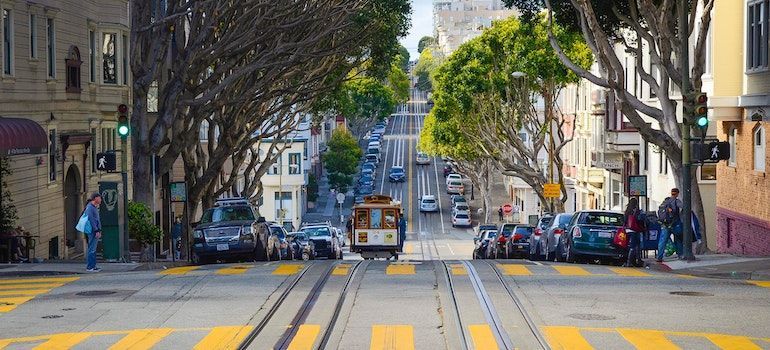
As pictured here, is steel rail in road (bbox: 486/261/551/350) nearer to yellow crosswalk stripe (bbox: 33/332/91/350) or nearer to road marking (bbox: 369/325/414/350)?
road marking (bbox: 369/325/414/350)

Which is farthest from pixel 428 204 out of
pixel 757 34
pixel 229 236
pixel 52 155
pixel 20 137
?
pixel 20 137

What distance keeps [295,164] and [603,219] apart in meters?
72.0

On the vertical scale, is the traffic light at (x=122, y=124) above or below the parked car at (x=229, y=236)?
above

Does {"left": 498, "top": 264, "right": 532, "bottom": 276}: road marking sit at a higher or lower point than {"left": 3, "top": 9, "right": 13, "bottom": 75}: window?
lower

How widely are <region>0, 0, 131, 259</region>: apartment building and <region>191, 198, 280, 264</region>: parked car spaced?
207 cm

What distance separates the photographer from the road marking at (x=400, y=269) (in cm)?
2708

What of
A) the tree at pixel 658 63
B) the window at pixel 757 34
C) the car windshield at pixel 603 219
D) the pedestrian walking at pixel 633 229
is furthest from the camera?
the window at pixel 757 34

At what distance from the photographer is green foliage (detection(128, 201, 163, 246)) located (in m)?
34.2

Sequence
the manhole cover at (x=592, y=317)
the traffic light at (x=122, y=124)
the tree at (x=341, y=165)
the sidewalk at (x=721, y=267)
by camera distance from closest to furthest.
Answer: the manhole cover at (x=592, y=317)
the sidewalk at (x=721, y=267)
the traffic light at (x=122, y=124)
the tree at (x=341, y=165)

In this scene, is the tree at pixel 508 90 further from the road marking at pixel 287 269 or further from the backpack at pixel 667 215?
the road marking at pixel 287 269

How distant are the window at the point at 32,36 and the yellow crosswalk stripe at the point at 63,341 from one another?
68.0 ft

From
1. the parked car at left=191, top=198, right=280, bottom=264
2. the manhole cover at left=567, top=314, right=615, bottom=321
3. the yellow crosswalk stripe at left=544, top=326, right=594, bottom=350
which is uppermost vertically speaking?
the parked car at left=191, top=198, right=280, bottom=264

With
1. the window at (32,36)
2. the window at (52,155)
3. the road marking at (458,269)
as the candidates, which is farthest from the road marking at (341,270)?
the window at (52,155)

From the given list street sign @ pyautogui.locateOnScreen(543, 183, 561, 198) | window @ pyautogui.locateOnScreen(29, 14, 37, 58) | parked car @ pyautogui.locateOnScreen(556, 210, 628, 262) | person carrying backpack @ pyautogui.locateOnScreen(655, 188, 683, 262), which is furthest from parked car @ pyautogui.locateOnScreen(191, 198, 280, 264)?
street sign @ pyautogui.locateOnScreen(543, 183, 561, 198)
